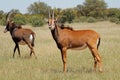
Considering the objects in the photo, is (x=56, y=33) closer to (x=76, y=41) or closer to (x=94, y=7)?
(x=76, y=41)

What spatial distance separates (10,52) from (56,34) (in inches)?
274

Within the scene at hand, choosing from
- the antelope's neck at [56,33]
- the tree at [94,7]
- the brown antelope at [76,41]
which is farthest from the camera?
the tree at [94,7]

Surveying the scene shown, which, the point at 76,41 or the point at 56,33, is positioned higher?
the point at 56,33

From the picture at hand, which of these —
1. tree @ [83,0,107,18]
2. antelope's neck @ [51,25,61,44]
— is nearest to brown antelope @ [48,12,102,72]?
antelope's neck @ [51,25,61,44]

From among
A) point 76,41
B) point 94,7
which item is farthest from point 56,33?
point 94,7

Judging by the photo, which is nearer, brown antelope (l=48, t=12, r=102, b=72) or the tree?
brown antelope (l=48, t=12, r=102, b=72)

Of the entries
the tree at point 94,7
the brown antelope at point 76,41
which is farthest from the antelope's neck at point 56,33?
the tree at point 94,7

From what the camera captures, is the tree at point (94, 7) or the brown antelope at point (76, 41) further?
the tree at point (94, 7)

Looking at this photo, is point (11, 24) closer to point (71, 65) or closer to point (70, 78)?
point (71, 65)

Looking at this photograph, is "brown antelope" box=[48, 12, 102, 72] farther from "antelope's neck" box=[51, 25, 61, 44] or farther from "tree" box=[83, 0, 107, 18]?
"tree" box=[83, 0, 107, 18]

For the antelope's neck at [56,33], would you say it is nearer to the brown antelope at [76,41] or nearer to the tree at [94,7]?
the brown antelope at [76,41]

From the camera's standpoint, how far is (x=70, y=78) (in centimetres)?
1055

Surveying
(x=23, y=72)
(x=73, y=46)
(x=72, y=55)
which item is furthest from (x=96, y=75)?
(x=72, y=55)

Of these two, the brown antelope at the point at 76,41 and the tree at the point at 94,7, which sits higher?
the brown antelope at the point at 76,41
